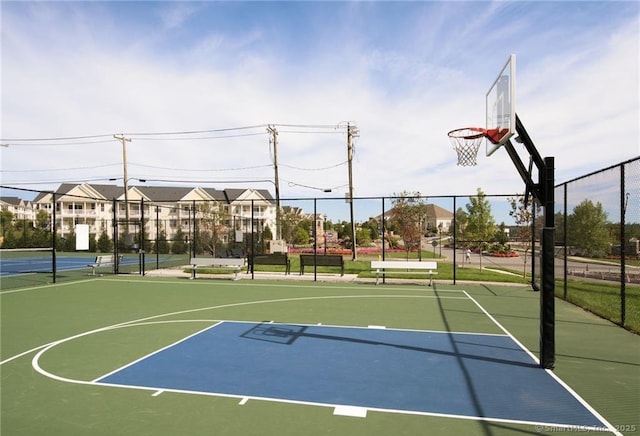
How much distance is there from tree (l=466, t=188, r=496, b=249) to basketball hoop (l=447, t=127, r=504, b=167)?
2155 centimetres

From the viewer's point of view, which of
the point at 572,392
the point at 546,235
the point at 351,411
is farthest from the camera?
the point at 546,235

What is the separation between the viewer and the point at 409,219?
83.3 feet

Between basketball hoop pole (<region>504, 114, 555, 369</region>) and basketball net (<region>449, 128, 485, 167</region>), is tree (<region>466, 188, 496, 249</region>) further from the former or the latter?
basketball hoop pole (<region>504, 114, 555, 369</region>)

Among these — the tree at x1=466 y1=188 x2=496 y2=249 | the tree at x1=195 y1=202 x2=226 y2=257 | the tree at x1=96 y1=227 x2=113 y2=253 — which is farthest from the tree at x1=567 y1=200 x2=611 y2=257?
the tree at x1=96 y1=227 x2=113 y2=253

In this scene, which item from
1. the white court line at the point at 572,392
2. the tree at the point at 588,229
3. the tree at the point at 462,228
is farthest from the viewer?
the tree at the point at 462,228

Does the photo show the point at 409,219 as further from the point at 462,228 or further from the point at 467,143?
the point at 467,143

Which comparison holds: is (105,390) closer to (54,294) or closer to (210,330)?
(210,330)

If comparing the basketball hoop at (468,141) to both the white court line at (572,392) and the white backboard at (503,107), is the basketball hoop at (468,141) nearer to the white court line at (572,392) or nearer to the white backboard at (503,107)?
the white backboard at (503,107)

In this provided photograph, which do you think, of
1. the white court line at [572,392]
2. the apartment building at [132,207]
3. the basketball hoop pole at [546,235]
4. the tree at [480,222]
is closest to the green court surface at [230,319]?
the white court line at [572,392]

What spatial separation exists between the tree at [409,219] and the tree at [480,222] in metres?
6.13

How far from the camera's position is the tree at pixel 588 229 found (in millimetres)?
13000

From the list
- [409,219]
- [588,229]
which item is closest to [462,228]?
[409,219]

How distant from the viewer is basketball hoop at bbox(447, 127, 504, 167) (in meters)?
8.24

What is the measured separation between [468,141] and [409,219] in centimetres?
1662
